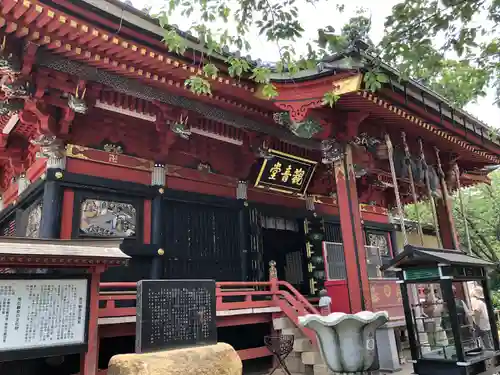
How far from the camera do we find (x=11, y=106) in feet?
A: 24.0

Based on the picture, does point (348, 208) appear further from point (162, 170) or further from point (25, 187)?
point (25, 187)

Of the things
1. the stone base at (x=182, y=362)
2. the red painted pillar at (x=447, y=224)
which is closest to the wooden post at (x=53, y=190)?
the stone base at (x=182, y=362)

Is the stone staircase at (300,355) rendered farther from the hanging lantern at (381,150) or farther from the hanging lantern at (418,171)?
the hanging lantern at (418,171)

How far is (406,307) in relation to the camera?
7113 millimetres

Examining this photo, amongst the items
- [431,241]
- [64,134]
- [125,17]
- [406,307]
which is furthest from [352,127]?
[431,241]

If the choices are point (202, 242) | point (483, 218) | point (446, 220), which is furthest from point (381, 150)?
point (483, 218)

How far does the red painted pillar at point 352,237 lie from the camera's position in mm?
8039

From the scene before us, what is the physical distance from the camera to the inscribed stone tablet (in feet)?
17.9

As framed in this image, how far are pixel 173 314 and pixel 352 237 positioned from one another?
4196mm

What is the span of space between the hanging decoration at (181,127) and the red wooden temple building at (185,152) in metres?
0.04

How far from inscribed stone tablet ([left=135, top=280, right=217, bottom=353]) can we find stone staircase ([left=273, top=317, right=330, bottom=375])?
259 centimetres

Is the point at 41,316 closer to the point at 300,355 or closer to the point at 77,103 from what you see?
the point at 77,103

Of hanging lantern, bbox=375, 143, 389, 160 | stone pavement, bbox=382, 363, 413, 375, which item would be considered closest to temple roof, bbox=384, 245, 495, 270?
stone pavement, bbox=382, 363, 413, 375

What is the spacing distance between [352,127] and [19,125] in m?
7.21
